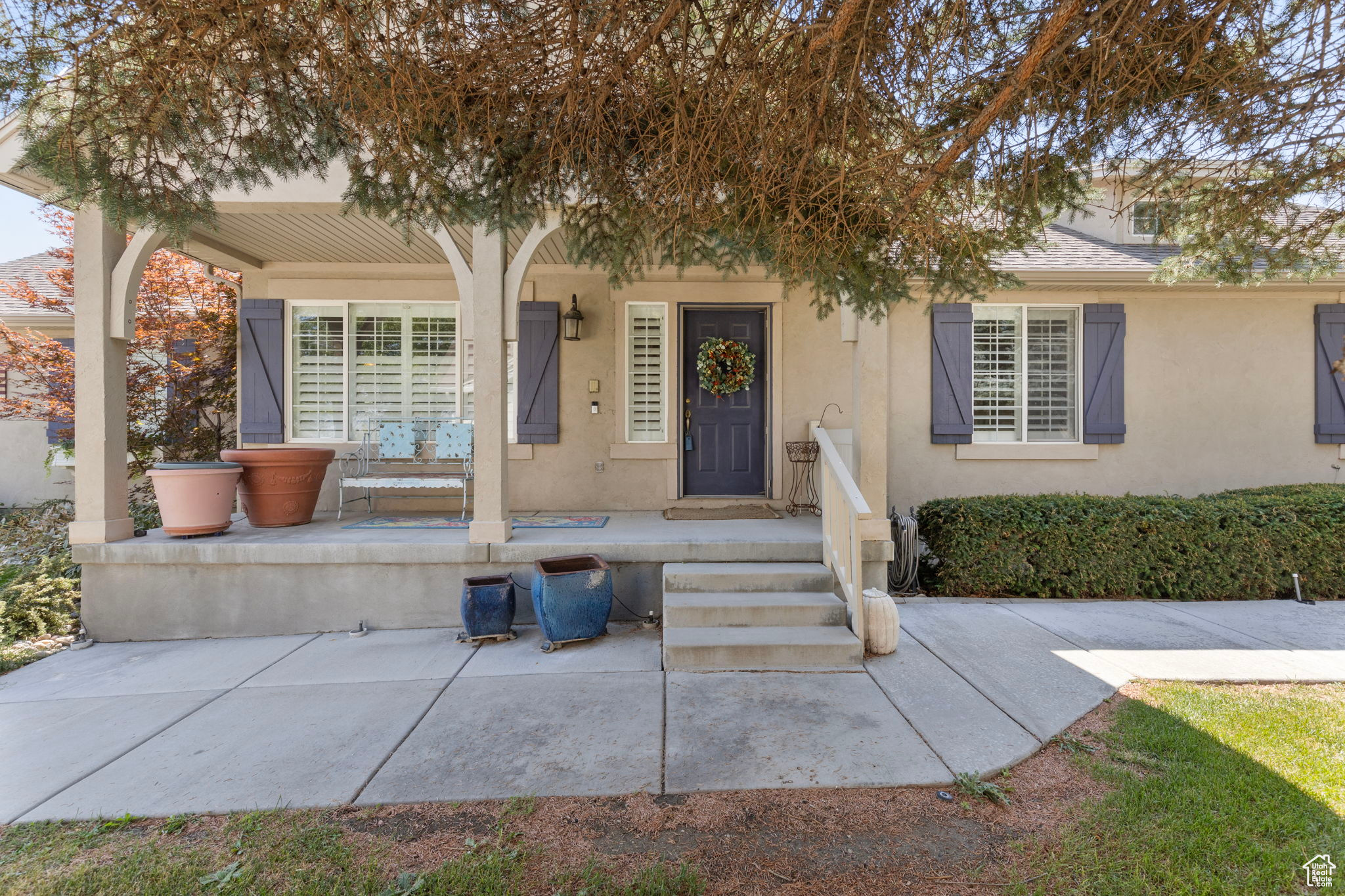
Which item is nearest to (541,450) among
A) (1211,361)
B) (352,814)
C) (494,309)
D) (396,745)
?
(494,309)

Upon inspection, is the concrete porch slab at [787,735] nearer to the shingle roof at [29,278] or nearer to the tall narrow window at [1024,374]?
the tall narrow window at [1024,374]

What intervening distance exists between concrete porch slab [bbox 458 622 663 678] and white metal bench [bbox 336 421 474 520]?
1.71 meters

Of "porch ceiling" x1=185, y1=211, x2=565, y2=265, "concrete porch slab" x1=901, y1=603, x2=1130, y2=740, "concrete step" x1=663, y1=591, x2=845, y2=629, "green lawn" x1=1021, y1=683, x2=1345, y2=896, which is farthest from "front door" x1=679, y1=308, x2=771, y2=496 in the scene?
"green lawn" x1=1021, y1=683, x2=1345, y2=896

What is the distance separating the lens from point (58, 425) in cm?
686

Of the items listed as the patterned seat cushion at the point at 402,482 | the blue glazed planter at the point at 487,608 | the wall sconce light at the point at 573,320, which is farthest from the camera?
the wall sconce light at the point at 573,320

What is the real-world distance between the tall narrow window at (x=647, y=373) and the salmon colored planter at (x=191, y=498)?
336 cm

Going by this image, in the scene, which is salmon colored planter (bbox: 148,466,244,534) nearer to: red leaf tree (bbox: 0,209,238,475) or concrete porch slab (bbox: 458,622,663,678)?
red leaf tree (bbox: 0,209,238,475)

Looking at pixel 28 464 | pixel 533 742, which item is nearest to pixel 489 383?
pixel 533 742

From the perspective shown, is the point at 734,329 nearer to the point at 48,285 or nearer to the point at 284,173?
the point at 284,173

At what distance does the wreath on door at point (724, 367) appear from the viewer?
609 cm

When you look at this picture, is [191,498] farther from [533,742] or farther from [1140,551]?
[1140,551]

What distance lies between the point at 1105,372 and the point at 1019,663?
3954 mm

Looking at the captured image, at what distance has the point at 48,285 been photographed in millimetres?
7789

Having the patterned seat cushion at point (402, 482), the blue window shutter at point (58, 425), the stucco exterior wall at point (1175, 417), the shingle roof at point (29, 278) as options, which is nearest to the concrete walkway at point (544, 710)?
the patterned seat cushion at point (402, 482)
